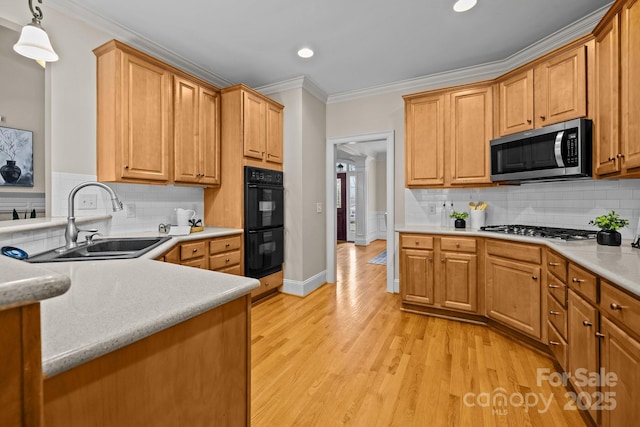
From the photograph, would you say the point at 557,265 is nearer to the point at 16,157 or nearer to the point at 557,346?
the point at 557,346

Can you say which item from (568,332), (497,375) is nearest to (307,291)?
(497,375)

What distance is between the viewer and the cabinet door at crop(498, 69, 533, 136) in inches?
105

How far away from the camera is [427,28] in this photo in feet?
8.77

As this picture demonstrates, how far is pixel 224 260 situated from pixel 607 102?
3.27 m

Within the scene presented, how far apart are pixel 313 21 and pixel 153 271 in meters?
2.41

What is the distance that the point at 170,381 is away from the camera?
2.51 feet

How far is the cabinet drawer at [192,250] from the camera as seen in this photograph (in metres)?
2.55

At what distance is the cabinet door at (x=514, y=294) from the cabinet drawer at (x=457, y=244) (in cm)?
19

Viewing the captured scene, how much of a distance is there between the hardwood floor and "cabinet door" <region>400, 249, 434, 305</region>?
20 cm

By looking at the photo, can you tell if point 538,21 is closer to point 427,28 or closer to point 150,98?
point 427,28

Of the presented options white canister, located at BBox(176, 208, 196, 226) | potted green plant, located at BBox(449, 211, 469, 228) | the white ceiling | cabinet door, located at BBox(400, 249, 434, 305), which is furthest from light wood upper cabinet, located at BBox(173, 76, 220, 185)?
potted green plant, located at BBox(449, 211, 469, 228)

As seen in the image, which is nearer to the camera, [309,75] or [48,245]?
[48,245]

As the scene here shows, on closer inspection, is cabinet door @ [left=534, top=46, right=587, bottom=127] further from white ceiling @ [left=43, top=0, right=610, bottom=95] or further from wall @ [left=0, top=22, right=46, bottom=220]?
wall @ [left=0, top=22, right=46, bottom=220]

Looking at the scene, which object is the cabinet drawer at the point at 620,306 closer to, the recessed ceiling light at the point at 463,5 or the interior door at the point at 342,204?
the recessed ceiling light at the point at 463,5
